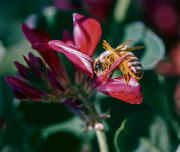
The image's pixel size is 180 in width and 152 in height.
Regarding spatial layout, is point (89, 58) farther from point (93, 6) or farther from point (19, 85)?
point (93, 6)

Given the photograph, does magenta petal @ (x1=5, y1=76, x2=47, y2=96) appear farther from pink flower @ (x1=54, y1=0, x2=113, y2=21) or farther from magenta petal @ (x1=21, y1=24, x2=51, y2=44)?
pink flower @ (x1=54, y1=0, x2=113, y2=21)

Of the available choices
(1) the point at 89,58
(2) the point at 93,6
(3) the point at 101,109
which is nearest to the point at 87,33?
(1) the point at 89,58

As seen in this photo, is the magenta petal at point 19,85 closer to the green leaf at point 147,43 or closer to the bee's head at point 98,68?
the bee's head at point 98,68

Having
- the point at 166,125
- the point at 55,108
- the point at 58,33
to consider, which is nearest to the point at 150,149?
the point at 166,125

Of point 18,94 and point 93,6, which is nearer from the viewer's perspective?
point 18,94

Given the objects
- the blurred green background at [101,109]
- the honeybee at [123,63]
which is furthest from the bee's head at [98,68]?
the blurred green background at [101,109]

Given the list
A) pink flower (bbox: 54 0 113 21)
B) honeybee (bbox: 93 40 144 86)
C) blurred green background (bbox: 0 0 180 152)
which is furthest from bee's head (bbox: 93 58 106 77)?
pink flower (bbox: 54 0 113 21)
